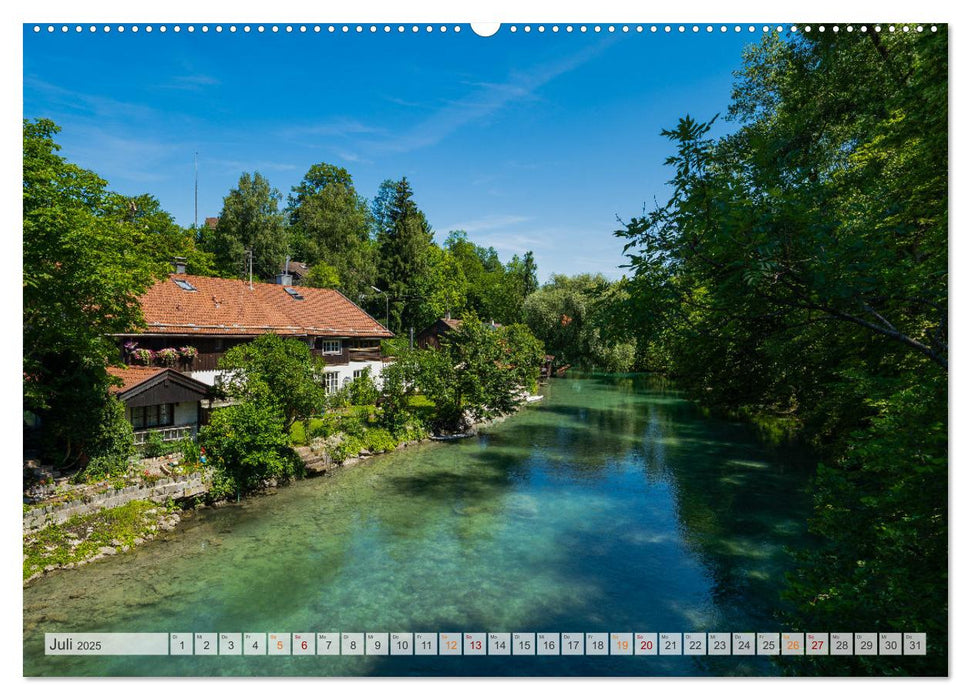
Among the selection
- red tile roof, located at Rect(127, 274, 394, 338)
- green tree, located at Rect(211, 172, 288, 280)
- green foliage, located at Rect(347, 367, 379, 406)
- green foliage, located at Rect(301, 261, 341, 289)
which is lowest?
green foliage, located at Rect(347, 367, 379, 406)

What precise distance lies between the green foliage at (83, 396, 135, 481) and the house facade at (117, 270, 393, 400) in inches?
116

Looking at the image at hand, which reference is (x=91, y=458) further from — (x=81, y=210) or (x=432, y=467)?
(x=432, y=467)

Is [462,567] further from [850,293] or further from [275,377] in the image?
[275,377]

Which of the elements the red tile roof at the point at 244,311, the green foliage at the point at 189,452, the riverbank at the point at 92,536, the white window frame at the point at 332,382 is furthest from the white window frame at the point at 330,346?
the riverbank at the point at 92,536

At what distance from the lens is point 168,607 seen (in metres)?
9.71

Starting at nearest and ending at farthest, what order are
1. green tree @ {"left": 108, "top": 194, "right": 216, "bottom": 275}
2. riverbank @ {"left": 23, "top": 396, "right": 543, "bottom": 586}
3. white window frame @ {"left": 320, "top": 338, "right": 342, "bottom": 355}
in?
riverbank @ {"left": 23, "top": 396, "right": 543, "bottom": 586}, white window frame @ {"left": 320, "top": 338, "right": 342, "bottom": 355}, green tree @ {"left": 108, "top": 194, "right": 216, "bottom": 275}

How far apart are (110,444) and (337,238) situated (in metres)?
35.1

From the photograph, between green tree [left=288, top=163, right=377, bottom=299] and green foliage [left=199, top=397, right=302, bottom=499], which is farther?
green tree [left=288, top=163, right=377, bottom=299]

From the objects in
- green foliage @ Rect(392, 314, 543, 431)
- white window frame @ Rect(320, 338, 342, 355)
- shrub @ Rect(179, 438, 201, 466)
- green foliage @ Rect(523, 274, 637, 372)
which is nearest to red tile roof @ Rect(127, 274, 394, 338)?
white window frame @ Rect(320, 338, 342, 355)

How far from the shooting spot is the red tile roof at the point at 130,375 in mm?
15805

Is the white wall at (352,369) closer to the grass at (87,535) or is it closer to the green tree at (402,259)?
the grass at (87,535)

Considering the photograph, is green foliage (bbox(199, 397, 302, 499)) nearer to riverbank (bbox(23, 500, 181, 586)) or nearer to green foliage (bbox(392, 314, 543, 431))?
riverbank (bbox(23, 500, 181, 586))

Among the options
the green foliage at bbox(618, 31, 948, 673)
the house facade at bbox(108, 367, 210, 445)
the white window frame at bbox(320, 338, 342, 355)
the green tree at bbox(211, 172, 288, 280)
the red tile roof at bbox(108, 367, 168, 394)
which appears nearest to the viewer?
the green foliage at bbox(618, 31, 948, 673)

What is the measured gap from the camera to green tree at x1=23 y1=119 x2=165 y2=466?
9984 mm
